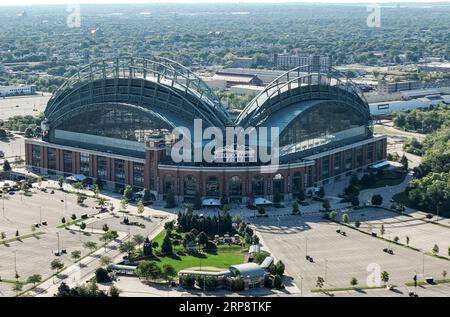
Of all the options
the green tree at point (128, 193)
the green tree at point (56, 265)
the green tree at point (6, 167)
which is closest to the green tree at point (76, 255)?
the green tree at point (56, 265)

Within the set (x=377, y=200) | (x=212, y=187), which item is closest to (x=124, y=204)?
(x=212, y=187)

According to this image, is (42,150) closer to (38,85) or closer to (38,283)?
(38,283)

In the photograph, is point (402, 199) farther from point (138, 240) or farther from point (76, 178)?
point (76, 178)

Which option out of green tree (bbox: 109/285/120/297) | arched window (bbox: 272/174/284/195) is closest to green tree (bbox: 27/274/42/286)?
green tree (bbox: 109/285/120/297)

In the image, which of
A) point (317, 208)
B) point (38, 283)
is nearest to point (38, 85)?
point (317, 208)

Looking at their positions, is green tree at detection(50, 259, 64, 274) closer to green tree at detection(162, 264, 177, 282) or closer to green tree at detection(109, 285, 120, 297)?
green tree at detection(109, 285, 120, 297)

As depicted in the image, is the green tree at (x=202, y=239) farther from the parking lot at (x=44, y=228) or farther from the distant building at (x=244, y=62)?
the distant building at (x=244, y=62)

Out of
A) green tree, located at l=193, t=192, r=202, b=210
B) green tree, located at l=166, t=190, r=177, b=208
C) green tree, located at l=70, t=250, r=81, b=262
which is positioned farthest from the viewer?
green tree, located at l=166, t=190, r=177, b=208
